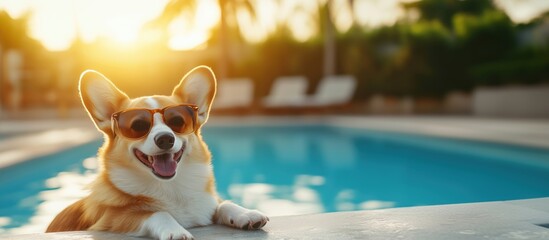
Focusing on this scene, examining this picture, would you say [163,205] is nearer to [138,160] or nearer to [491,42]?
[138,160]

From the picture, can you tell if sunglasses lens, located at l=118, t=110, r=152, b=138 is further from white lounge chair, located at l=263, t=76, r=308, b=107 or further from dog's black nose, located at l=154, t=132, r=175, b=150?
white lounge chair, located at l=263, t=76, r=308, b=107

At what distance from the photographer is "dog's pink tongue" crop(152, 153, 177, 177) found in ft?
6.43

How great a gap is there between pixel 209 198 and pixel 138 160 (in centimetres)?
35

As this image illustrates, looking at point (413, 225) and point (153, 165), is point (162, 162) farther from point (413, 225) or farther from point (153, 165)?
point (413, 225)

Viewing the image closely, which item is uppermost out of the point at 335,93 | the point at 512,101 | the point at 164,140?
the point at 335,93

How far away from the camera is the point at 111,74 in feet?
64.7

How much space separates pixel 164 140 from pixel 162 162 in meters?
0.11

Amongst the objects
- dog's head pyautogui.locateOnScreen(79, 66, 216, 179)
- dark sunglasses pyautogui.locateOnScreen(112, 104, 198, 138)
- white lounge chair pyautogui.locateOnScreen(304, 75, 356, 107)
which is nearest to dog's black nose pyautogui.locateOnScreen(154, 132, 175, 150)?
dog's head pyautogui.locateOnScreen(79, 66, 216, 179)

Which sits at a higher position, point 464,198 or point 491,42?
point 491,42

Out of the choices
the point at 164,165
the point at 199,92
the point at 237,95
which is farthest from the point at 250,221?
the point at 237,95

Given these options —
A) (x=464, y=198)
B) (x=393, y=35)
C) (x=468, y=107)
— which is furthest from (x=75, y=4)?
(x=464, y=198)

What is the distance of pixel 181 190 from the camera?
212 centimetres

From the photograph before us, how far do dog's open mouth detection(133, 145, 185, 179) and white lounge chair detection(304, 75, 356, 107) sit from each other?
12.6 metres

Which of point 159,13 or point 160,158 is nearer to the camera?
point 160,158
